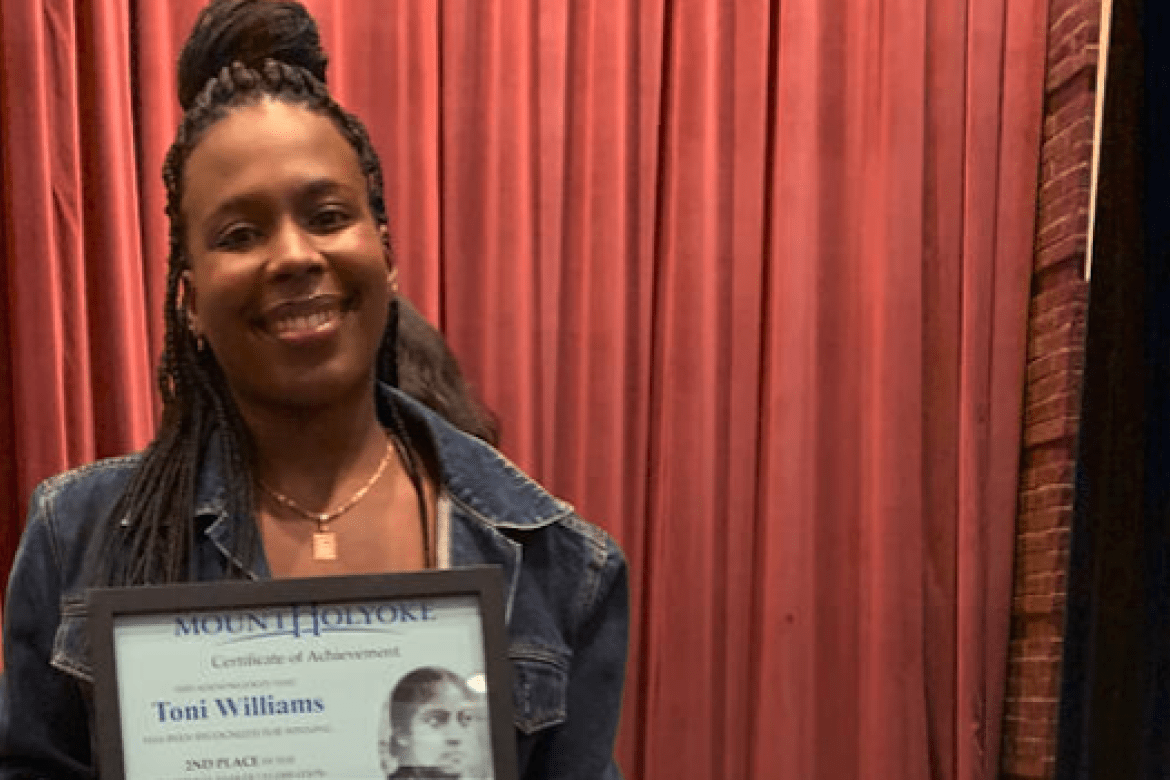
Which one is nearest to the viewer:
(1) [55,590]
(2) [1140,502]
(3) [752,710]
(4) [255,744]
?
(4) [255,744]

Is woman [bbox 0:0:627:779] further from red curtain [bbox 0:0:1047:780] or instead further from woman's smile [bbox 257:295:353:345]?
red curtain [bbox 0:0:1047:780]

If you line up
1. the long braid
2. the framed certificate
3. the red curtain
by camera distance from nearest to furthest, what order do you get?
the framed certificate < the long braid < the red curtain

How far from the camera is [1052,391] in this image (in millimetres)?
2686

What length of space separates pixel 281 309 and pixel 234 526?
176 millimetres

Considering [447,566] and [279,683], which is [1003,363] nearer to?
[447,566]

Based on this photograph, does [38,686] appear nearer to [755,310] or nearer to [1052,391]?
[755,310]

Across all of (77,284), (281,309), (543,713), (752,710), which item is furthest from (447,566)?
(752,710)

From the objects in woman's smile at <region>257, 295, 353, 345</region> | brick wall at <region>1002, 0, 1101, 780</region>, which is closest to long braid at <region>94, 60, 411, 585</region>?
woman's smile at <region>257, 295, 353, 345</region>

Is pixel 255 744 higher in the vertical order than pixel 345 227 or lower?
lower

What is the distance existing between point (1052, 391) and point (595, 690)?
172cm

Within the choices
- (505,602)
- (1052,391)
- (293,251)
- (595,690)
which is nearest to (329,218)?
(293,251)

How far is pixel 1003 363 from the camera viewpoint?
2.73 meters

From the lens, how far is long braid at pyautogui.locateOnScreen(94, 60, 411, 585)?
1121 millimetres

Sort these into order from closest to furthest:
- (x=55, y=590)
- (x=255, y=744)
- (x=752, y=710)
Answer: (x=255, y=744) → (x=55, y=590) → (x=752, y=710)
